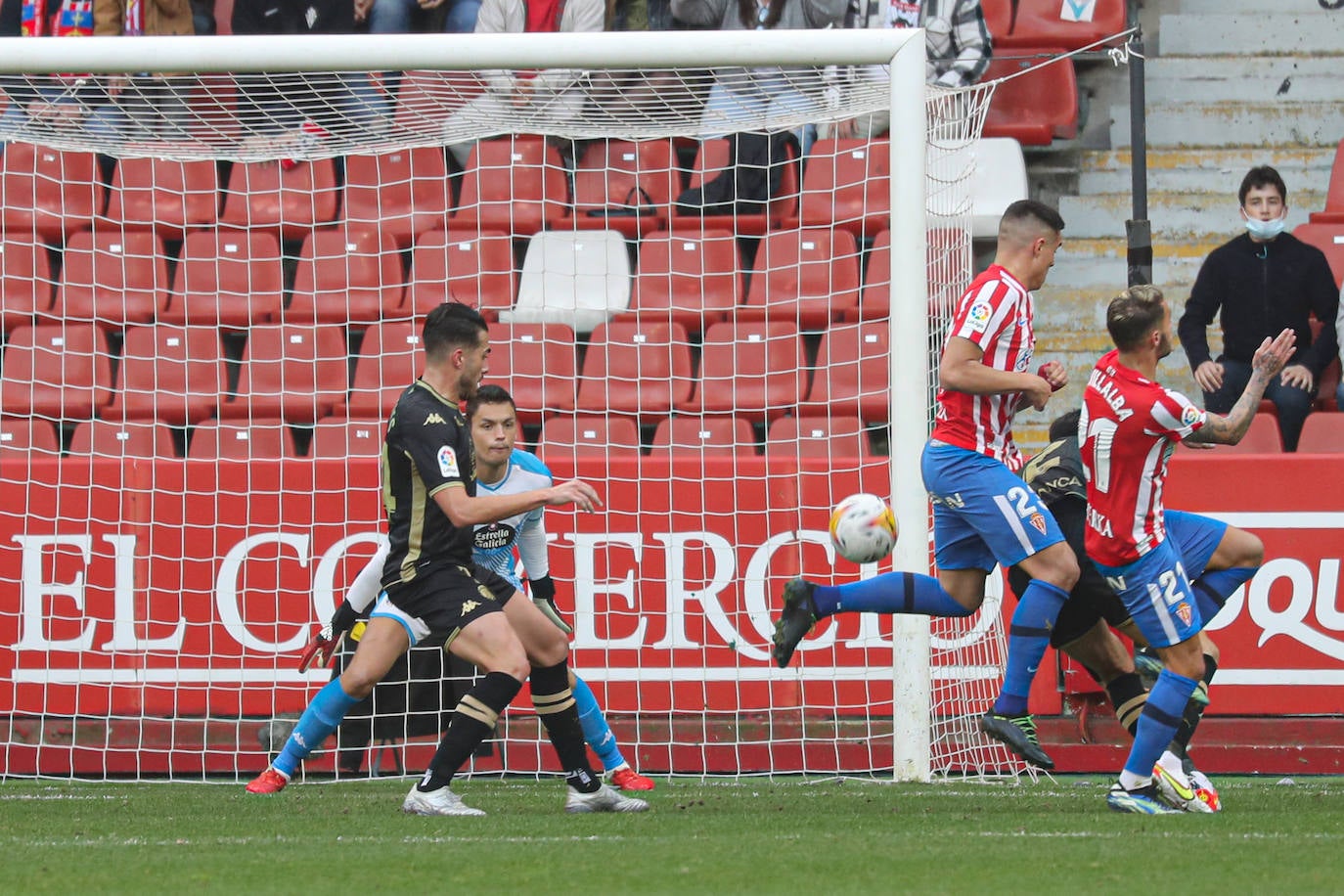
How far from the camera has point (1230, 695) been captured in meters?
8.03

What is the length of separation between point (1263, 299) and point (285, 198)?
5.52m

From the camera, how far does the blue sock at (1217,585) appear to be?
639 cm

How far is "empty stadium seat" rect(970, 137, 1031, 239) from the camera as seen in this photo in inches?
403

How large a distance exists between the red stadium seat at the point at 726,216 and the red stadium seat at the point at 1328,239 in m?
3.13

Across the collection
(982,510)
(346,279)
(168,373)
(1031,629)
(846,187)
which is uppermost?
(846,187)

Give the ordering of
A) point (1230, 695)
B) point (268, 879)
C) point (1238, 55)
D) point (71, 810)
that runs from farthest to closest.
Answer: point (1238, 55), point (1230, 695), point (71, 810), point (268, 879)

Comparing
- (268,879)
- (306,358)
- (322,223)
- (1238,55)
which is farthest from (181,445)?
(1238,55)

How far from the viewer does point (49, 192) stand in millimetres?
9945

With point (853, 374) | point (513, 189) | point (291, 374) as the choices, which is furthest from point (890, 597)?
point (513, 189)

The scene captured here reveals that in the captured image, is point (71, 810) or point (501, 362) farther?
point (501, 362)

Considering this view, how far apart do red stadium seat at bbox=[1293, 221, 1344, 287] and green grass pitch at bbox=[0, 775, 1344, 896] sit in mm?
4197

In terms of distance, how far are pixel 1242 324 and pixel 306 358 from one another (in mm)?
5003

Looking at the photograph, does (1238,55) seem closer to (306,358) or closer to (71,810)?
(306,358)

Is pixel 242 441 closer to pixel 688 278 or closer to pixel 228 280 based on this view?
pixel 228 280
